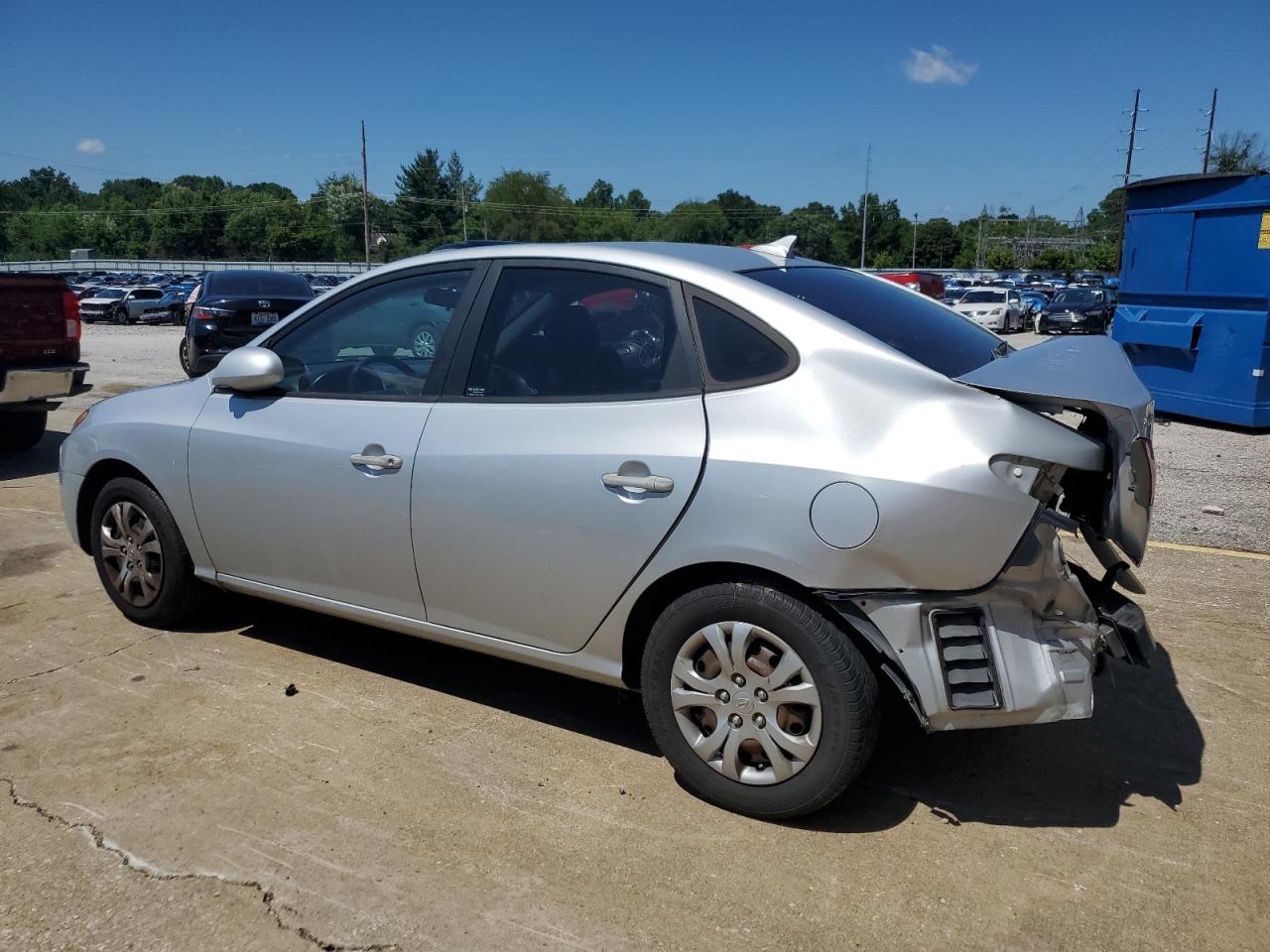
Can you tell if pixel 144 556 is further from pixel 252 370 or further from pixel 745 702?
pixel 745 702

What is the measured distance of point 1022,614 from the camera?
282cm

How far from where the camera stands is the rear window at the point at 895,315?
3.23m

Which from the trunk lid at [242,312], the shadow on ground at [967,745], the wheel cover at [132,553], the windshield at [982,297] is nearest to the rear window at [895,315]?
the shadow on ground at [967,745]

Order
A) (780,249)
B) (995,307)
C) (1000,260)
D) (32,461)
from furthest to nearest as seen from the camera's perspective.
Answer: (1000,260) < (995,307) < (32,461) < (780,249)

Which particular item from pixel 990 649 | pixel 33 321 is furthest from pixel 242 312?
pixel 990 649

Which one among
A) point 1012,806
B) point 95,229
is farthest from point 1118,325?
point 95,229

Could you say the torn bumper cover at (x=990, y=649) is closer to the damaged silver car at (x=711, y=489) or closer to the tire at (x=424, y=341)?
the damaged silver car at (x=711, y=489)

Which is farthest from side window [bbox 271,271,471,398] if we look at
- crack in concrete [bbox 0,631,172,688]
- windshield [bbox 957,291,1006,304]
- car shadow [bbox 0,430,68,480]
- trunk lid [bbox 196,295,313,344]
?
windshield [bbox 957,291,1006,304]

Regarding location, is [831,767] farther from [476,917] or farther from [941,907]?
[476,917]

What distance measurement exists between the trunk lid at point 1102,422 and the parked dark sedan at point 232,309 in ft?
39.2

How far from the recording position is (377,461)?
363 cm

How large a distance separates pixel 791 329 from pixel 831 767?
1.29m

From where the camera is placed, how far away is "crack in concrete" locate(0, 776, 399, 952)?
8.45 feet

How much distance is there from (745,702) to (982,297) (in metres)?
33.9
